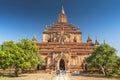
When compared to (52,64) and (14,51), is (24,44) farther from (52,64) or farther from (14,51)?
(52,64)

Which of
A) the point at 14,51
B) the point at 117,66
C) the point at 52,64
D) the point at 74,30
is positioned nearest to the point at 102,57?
the point at 117,66

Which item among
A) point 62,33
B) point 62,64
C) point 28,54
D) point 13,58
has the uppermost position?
point 62,33

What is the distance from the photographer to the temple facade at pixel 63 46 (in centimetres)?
6397

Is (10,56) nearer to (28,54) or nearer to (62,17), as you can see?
(28,54)

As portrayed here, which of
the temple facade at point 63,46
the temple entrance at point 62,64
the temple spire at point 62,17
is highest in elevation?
the temple spire at point 62,17

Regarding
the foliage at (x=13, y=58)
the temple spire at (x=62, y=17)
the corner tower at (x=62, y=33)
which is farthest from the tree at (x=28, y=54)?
the temple spire at (x=62, y=17)

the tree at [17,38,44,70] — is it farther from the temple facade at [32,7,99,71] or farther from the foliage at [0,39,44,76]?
the temple facade at [32,7,99,71]

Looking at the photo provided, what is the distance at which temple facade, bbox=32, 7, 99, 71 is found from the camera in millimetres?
63966

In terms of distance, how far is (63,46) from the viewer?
72875 mm

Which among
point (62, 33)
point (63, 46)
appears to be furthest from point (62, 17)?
→ point (63, 46)

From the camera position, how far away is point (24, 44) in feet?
164

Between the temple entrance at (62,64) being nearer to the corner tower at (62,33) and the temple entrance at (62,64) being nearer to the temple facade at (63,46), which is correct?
the temple facade at (63,46)

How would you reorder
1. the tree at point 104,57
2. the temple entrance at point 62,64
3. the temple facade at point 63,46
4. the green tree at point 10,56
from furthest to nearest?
the temple entrance at point 62,64 → the temple facade at point 63,46 → the tree at point 104,57 → the green tree at point 10,56

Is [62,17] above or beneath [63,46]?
above
